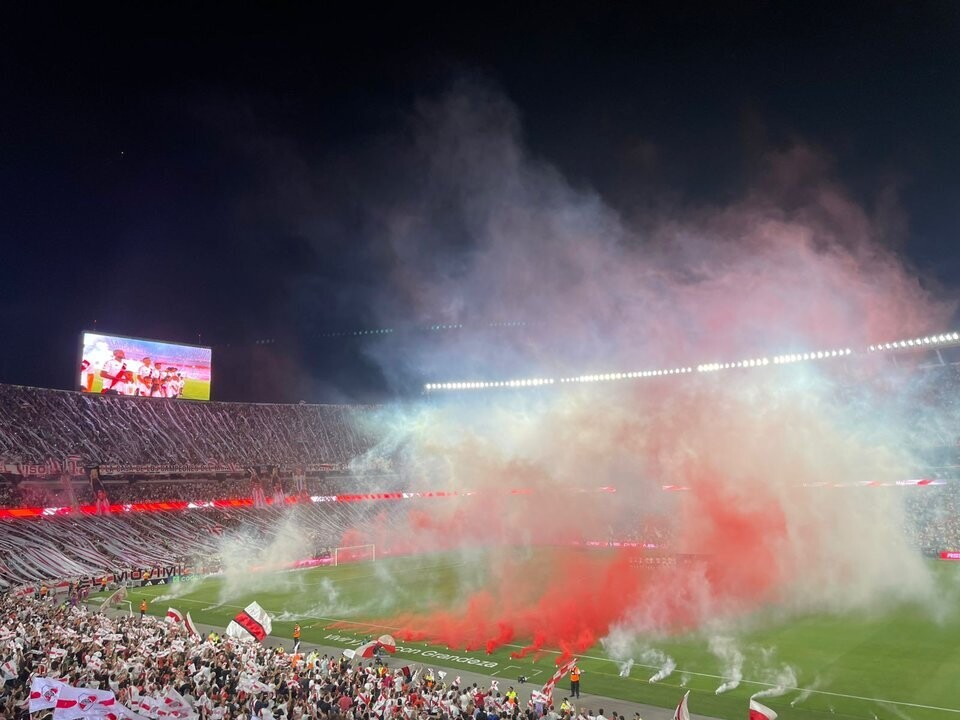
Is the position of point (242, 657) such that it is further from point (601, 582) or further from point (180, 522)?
point (180, 522)

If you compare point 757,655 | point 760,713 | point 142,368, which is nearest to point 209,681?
point 760,713

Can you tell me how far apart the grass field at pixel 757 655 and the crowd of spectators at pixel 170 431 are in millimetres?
19701

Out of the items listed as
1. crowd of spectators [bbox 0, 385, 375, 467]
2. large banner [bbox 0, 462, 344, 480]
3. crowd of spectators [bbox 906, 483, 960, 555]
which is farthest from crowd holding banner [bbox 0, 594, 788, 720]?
crowd of spectators [bbox 906, 483, 960, 555]

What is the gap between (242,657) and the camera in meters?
18.5

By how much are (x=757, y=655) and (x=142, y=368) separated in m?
52.9

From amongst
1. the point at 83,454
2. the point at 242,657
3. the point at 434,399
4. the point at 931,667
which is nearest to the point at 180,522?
the point at 83,454

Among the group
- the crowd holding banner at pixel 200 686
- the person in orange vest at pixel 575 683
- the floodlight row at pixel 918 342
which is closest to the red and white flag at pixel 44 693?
the crowd holding banner at pixel 200 686

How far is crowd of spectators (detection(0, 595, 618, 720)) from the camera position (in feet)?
45.4

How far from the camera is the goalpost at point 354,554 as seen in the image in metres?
56.0

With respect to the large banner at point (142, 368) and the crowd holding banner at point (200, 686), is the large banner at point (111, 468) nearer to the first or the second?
the large banner at point (142, 368)

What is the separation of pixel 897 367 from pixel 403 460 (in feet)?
161

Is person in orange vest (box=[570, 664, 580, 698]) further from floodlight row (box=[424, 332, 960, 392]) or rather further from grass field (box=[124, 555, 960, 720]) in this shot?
floodlight row (box=[424, 332, 960, 392])

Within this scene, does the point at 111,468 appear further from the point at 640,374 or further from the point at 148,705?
the point at 148,705

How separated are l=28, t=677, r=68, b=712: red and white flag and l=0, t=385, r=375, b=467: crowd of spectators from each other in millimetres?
44327
